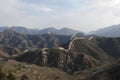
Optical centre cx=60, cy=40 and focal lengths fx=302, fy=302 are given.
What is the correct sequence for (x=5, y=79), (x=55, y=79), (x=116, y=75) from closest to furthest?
(x=5, y=79)
(x=116, y=75)
(x=55, y=79)

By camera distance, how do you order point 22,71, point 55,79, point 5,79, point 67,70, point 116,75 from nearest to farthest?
point 5,79 → point 116,75 → point 55,79 → point 22,71 → point 67,70

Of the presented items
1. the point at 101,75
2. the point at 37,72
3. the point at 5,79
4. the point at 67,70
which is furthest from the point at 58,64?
the point at 5,79

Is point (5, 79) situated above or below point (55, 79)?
above

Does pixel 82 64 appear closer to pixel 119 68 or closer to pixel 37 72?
pixel 37 72

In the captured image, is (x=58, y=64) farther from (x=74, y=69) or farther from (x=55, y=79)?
(x=55, y=79)

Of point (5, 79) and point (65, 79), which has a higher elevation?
point (5, 79)

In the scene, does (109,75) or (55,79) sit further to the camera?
(55,79)

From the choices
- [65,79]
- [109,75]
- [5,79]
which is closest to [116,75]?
[109,75]

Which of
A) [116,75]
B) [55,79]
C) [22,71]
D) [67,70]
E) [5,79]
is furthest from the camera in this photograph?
[67,70]

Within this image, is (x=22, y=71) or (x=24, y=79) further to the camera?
(x=22, y=71)
